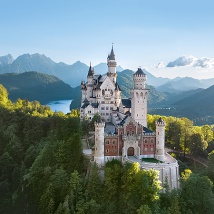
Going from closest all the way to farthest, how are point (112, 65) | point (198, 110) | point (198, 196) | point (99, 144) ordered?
point (198, 196) → point (99, 144) → point (112, 65) → point (198, 110)

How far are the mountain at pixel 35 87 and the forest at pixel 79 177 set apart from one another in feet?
300

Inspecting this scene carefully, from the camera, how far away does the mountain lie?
154 m

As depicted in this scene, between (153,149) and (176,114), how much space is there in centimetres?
10644

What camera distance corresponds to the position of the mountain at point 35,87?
154 meters

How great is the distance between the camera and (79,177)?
38125 mm

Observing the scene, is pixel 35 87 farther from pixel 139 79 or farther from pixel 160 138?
pixel 160 138

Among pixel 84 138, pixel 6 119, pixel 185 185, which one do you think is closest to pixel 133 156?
pixel 185 185

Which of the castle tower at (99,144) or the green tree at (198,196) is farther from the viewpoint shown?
the castle tower at (99,144)

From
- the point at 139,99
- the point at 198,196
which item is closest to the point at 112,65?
the point at 139,99

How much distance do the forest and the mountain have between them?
91.4 metres

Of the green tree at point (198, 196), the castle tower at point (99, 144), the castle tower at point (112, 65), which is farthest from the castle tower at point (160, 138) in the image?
the castle tower at point (112, 65)

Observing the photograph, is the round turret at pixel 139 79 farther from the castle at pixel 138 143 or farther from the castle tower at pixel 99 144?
the castle tower at pixel 99 144

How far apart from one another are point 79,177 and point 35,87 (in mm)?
136943

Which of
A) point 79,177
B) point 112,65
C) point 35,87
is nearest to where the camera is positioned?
point 79,177
